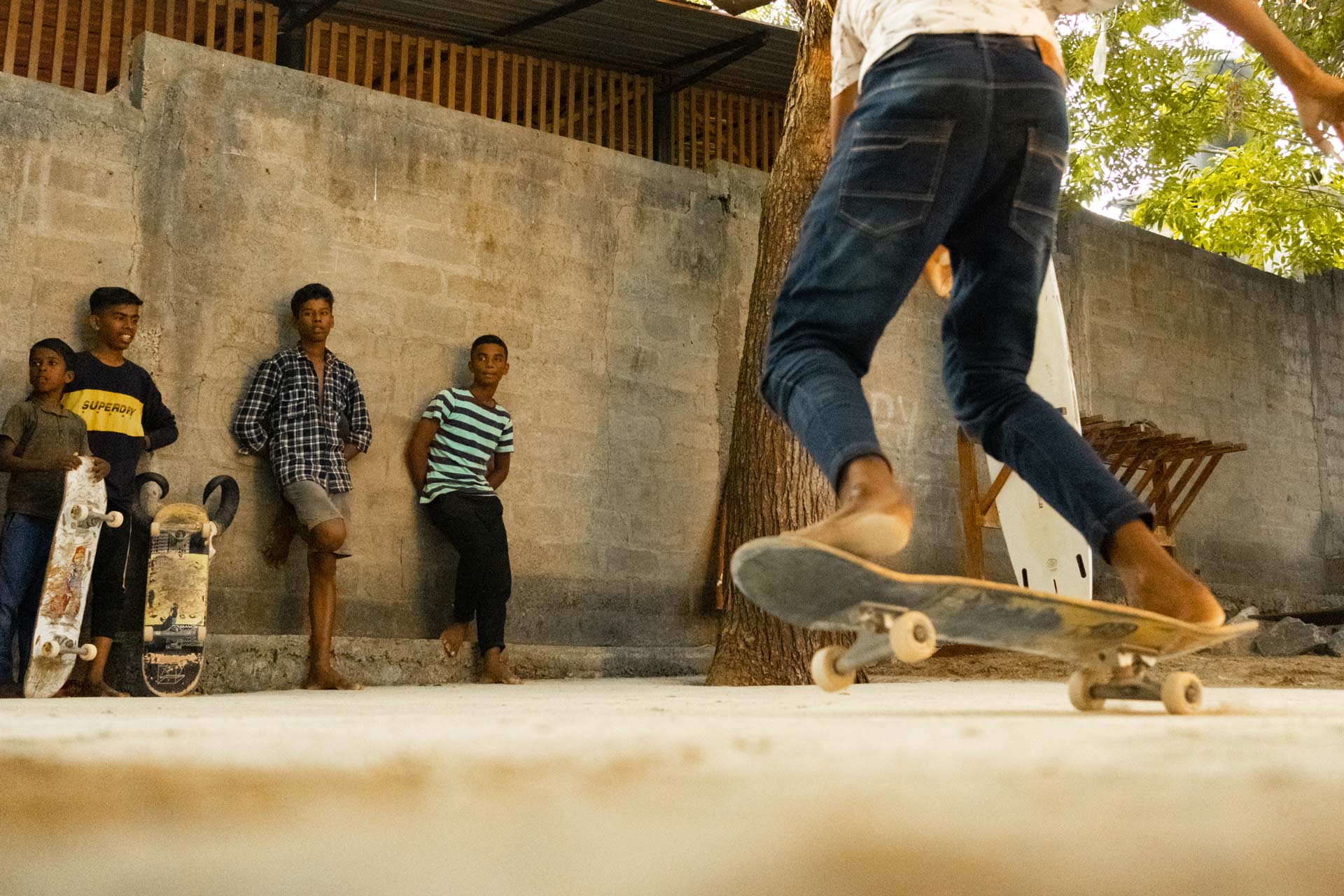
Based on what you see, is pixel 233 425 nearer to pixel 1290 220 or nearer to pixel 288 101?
pixel 288 101

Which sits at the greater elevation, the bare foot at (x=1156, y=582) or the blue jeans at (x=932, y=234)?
the blue jeans at (x=932, y=234)

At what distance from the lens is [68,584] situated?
551 centimetres

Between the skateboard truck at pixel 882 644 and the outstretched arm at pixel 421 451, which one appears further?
the outstretched arm at pixel 421 451

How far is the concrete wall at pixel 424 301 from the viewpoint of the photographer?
645cm

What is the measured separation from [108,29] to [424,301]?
227 centimetres

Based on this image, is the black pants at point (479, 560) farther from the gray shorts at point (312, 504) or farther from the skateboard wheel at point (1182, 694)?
the skateboard wheel at point (1182, 694)

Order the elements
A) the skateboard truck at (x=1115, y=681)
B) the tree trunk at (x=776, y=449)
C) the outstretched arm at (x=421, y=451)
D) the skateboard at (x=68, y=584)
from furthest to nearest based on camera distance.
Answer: the outstretched arm at (x=421, y=451) → the tree trunk at (x=776, y=449) → the skateboard at (x=68, y=584) → the skateboard truck at (x=1115, y=681)

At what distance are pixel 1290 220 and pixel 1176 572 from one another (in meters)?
12.0

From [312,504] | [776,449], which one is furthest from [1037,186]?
[312,504]

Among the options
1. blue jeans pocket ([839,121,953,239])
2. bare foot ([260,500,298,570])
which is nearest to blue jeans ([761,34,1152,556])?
blue jeans pocket ([839,121,953,239])

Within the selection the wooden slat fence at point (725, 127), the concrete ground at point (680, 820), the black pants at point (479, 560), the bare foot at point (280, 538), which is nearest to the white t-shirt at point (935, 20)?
the concrete ground at point (680, 820)

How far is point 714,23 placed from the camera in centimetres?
830

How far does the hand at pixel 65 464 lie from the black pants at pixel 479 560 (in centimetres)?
195

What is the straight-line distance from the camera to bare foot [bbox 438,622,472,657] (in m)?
6.68
